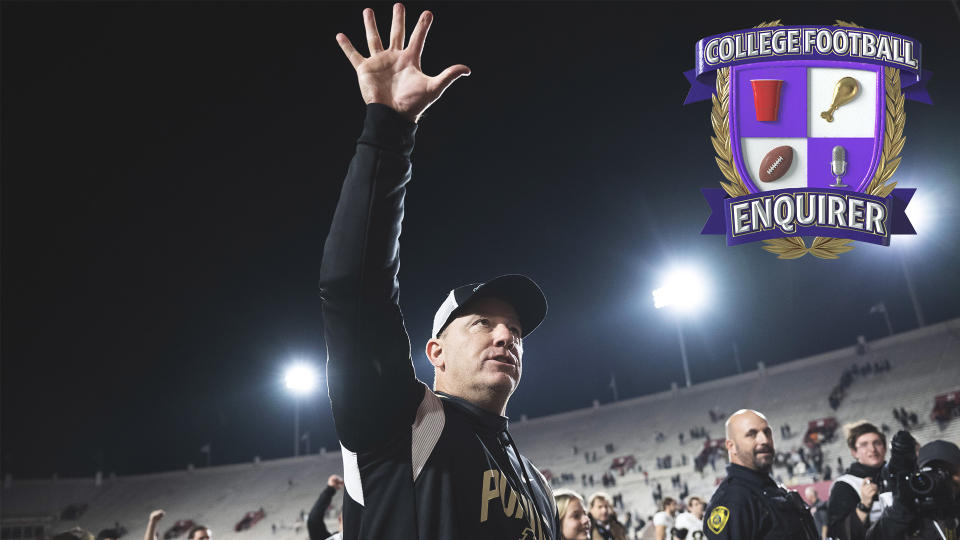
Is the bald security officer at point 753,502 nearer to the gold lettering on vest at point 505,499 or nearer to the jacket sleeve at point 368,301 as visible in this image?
the gold lettering on vest at point 505,499

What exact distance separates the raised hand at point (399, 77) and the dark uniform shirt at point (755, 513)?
136 inches

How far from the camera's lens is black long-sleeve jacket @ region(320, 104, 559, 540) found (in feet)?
5.53

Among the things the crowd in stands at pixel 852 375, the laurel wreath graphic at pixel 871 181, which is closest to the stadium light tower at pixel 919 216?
the crowd in stands at pixel 852 375

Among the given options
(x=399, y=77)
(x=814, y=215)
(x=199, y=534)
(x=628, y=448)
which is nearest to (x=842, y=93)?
(x=814, y=215)

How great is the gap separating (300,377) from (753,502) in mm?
35383

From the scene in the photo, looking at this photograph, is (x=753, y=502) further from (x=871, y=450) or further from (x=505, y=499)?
(x=505, y=499)

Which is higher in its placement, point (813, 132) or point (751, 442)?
point (813, 132)

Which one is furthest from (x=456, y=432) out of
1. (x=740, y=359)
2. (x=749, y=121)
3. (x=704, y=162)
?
(x=740, y=359)

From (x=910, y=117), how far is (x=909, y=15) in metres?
5.30

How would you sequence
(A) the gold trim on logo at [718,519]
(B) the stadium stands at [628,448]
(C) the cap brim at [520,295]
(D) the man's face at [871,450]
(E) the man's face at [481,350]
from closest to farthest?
(E) the man's face at [481,350]
(C) the cap brim at [520,295]
(A) the gold trim on logo at [718,519]
(D) the man's face at [871,450]
(B) the stadium stands at [628,448]

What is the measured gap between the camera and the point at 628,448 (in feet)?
115

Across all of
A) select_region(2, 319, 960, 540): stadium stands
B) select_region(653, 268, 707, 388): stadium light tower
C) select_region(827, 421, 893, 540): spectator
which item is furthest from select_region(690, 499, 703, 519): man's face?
select_region(653, 268, 707, 388): stadium light tower

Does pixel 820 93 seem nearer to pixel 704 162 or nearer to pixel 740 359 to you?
pixel 704 162

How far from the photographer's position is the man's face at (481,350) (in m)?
2.14
